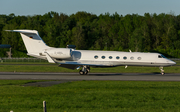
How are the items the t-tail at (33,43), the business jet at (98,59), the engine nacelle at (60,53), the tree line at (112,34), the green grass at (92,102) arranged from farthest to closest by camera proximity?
1. the tree line at (112,34)
2. the t-tail at (33,43)
3. the engine nacelle at (60,53)
4. the business jet at (98,59)
5. the green grass at (92,102)

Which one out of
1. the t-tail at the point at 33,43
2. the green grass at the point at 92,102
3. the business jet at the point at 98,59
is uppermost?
the t-tail at the point at 33,43

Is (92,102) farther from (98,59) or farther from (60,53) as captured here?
(60,53)

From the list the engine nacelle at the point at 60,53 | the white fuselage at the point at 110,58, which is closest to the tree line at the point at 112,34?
the white fuselage at the point at 110,58

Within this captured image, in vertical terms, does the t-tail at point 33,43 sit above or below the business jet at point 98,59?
above

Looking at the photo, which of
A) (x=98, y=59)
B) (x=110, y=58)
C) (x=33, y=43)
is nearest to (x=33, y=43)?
(x=33, y=43)

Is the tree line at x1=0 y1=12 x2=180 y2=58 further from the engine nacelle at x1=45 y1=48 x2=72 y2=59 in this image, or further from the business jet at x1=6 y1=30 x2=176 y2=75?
the engine nacelle at x1=45 y1=48 x2=72 y2=59

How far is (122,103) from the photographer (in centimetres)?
1176

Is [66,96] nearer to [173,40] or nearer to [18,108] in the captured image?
[18,108]

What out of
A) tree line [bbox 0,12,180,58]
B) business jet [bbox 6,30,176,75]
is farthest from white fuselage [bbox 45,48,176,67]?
tree line [bbox 0,12,180,58]

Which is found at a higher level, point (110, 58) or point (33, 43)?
point (33, 43)

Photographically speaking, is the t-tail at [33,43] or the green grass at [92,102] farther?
the t-tail at [33,43]

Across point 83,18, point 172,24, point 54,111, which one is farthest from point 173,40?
point 54,111

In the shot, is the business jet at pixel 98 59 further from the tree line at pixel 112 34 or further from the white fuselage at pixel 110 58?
the tree line at pixel 112 34

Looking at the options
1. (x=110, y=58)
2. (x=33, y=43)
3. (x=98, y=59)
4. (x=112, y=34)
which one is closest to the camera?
(x=110, y=58)
